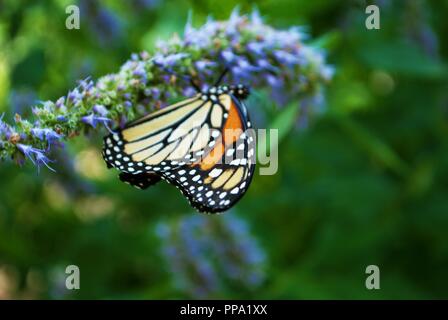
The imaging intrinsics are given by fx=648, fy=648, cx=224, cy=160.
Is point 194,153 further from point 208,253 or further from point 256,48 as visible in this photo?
point 208,253

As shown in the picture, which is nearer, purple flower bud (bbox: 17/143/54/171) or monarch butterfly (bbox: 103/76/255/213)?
purple flower bud (bbox: 17/143/54/171)

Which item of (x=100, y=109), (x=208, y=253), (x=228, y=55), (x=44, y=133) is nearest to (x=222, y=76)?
(x=228, y=55)

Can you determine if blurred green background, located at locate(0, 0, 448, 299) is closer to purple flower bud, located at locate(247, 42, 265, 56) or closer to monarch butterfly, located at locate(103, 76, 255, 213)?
purple flower bud, located at locate(247, 42, 265, 56)

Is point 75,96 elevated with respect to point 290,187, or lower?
lower

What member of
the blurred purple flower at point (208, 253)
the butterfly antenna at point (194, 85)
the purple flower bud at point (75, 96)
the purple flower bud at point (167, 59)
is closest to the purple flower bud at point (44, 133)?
the purple flower bud at point (75, 96)

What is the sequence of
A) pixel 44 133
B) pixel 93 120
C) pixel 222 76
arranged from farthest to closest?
pixel 222 76 → pixel 93 120 → pixel 44 133

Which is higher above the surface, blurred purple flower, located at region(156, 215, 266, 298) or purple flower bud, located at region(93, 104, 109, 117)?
purple flower bud, located at region(93, 104, 109, 117)

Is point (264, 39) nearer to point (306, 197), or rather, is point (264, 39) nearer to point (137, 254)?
point (306, 197)

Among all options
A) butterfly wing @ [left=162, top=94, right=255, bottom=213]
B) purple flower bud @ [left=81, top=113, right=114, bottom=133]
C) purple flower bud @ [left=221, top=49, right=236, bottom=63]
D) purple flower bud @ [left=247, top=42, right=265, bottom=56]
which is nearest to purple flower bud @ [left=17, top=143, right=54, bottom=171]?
purple flower bud @ [left=81, top=113, right=114, bottom=133]
